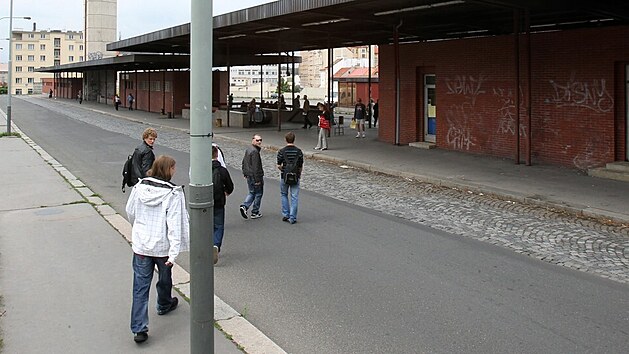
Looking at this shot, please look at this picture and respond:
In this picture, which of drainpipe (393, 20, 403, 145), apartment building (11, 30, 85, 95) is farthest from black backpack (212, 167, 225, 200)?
apartment building (11, 30, 85, 95)

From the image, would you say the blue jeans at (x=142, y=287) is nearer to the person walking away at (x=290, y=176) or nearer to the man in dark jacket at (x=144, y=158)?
the man in dark jacket at (x=144, y=158)

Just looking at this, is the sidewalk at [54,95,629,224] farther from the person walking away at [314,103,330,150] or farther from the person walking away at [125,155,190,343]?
the person walking away at [125,155,190,343]

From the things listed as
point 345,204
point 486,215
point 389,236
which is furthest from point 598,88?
point 389,236

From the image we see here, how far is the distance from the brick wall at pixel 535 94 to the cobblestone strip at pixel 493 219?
465cm

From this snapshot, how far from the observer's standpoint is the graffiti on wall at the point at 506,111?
18281mm

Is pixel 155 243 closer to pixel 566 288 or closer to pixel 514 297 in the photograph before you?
pixel 514 297

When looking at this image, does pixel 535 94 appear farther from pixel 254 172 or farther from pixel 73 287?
pixel 73 287

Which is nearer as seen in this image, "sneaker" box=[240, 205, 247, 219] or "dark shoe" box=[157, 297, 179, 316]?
"dark shoe" box=[157, 297, 179, 316]

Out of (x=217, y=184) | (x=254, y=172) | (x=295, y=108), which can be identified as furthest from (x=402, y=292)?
(x=295, y=108)

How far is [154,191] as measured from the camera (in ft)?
17.2

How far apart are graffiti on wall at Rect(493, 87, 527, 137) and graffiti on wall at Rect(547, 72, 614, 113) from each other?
124 cm

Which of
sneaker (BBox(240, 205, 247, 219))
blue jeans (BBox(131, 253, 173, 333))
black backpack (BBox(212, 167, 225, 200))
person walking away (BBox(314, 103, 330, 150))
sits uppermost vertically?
person walking away (BBox(314, 103, 330, 150))

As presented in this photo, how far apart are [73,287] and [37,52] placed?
15868 cm

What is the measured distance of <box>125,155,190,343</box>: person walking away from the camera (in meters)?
5.21
